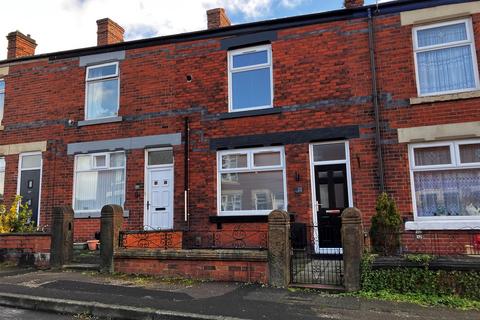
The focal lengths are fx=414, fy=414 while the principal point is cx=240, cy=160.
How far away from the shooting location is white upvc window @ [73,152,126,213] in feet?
41.3

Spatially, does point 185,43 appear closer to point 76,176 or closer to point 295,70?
point 295,70

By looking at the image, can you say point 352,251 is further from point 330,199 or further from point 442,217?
point 442,217

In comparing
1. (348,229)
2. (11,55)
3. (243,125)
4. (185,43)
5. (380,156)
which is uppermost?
(11,55)

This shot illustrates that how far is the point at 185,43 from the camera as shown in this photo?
1244cm

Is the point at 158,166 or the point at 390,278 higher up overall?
the point at 158,166

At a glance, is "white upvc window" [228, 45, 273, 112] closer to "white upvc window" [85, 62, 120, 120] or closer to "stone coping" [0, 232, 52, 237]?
"white upvc window" [85, 62, 120, 120]

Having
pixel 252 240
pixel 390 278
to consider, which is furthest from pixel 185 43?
pixel 390 278

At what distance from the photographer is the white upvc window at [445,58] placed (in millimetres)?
9789

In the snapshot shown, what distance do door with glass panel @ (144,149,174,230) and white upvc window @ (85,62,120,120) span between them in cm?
223

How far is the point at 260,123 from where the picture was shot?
36.9 feet

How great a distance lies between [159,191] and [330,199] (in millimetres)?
4934

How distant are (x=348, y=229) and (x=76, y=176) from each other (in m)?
9.15

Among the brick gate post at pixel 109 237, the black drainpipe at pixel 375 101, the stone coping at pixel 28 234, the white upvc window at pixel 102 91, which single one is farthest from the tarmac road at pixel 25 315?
the white upvc window at pixel 102 91

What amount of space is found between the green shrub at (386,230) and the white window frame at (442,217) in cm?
223
